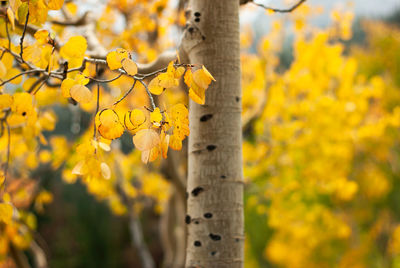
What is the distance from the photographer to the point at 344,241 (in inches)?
568

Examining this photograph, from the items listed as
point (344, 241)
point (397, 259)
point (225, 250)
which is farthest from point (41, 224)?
point (225, 250)

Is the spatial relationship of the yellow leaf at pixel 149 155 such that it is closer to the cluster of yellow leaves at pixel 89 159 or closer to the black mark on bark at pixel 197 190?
the cluster of yellow leaves at pixel 89 159

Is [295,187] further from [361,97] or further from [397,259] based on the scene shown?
[397,259]

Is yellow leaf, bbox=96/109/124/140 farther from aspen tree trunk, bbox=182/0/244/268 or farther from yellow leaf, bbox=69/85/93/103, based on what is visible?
aspen tree trunk, bbox=182/0/244/268

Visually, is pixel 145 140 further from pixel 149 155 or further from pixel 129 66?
pixel 129 66

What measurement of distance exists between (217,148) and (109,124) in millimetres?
462

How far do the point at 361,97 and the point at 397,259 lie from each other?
7141mm

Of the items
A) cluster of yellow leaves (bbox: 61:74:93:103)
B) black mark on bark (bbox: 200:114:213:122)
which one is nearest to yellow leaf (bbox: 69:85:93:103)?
cluster of yellow leaves (bbox: 61:74:93:103)

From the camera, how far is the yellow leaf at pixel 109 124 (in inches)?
33.5

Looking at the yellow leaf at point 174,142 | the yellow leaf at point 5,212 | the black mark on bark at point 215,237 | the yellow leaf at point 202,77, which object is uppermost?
the yellow leaf at point 202,77

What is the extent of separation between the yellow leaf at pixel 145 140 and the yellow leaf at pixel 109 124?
83 millimetres

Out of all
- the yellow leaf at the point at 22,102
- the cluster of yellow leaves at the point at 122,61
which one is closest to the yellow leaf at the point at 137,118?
the cluster of yellow leaves at the point at 122,61

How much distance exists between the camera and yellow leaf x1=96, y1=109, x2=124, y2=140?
850mm

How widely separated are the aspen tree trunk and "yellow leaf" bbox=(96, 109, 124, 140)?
1.36 feet
